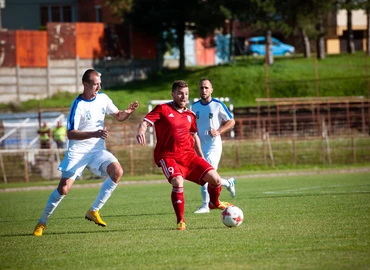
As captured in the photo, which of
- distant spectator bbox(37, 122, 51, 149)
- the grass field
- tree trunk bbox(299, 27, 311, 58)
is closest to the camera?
the grass field

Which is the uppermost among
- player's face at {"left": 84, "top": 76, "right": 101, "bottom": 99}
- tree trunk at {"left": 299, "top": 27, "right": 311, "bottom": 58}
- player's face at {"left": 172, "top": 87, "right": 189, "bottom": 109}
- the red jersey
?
tree trunk at {"left": 299, "top": 27, "right": 311, "bottom": 58}

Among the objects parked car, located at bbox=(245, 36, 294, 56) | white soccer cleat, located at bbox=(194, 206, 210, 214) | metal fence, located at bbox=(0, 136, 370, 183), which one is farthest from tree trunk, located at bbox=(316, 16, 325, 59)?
white soccer cleat, located at bbox=(194, 206, 210, 214)

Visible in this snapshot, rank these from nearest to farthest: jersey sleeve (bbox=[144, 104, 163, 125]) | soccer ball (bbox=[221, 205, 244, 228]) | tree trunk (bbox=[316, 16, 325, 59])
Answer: soccer ball (bbox=[221, 205, 244, 228])
jersey sleeve (bbox=[144, 104, 163, 125])
tree trunk (bbox=[316, 16, 325, 59])

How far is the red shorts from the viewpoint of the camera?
445 inches

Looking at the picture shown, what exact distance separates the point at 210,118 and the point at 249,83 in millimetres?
31791

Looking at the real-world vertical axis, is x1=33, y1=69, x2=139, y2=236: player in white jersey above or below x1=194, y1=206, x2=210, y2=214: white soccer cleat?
above

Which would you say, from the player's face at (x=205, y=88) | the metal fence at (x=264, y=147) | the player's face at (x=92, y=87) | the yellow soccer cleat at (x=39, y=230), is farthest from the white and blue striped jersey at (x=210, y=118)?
the metal fence at (x=264, y=147)

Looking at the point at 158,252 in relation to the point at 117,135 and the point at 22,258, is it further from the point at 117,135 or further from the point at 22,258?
the point at 117,135

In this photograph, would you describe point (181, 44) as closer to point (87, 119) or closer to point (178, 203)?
point (87, 119)

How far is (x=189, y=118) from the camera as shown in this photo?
11656 mm

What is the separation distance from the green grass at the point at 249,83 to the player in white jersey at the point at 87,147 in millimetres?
29530

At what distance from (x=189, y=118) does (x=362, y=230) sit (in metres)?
3.17

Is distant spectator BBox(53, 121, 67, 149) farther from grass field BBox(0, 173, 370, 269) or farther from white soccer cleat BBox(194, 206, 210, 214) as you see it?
white soccer cleat BBox(194, 206, 210, 214)

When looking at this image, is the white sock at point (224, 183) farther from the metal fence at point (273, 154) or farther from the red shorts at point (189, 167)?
the metal fence at point (273, 154)
